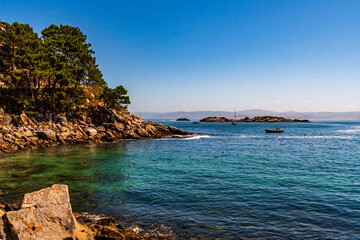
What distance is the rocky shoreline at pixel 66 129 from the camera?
44344mm

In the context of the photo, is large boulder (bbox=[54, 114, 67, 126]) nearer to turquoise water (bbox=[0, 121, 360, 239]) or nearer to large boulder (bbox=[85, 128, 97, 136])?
large boulder (bbox=[85, 128, 97, 136])

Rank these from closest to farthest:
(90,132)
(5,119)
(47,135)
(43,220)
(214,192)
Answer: (43,220)
(214,192)
(5,119)
(47,135)
(90,132)

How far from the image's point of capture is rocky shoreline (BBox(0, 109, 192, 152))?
44.3m

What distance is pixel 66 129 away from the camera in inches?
2142

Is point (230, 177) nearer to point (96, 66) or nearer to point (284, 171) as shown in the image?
point (284, 171)

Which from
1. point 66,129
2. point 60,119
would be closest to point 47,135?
point 66,129

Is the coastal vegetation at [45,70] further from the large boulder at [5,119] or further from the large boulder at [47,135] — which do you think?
the large boulder at [47,135]

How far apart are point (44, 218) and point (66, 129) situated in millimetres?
51222

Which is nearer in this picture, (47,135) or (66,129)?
(47,135)

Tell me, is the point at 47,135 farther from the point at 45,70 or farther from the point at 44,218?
the point at 44,218

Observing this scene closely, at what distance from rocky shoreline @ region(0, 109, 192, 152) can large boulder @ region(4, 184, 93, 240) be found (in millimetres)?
39449

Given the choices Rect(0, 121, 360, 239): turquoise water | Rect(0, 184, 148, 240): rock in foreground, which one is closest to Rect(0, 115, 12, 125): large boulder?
Rect(0, 121, 360, 239): turquoise water

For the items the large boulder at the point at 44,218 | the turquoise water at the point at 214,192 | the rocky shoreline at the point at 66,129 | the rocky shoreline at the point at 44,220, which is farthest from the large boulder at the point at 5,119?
the large boulder at the point at 44,218

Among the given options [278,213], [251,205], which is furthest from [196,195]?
[278,213]
